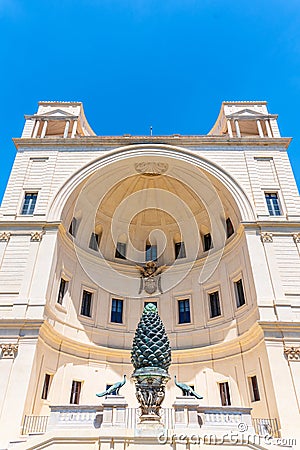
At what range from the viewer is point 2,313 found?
19.2 meters

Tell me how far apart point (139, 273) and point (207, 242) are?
6.49m

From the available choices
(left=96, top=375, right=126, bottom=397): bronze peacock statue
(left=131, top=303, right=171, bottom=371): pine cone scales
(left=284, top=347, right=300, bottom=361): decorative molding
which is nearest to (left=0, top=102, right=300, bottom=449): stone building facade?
(left=284, top=347, right=300, bottom=361): decorative molding

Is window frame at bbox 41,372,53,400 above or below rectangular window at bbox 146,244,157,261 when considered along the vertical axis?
below

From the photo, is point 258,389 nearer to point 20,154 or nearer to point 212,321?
point 212,321

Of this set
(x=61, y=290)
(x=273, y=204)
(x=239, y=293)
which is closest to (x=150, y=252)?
(x=61, y=290)

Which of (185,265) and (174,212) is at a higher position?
(174,212)

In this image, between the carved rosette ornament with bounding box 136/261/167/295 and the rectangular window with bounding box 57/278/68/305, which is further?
the carved rosette ornament with bounding box 136/261/167/295

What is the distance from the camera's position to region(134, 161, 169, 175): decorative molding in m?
26.8

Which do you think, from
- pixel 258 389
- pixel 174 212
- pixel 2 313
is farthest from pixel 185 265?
pixel 2 313

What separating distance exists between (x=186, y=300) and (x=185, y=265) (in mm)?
2909

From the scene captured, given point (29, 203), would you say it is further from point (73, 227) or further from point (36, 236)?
point (73, 227)

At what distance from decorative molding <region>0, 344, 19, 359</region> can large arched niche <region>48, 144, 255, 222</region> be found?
9.01 meters

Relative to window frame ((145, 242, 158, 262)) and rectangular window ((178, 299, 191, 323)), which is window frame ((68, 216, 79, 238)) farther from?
rectangular window ((178, 299, 191, 323))

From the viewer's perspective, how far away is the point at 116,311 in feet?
85.9
